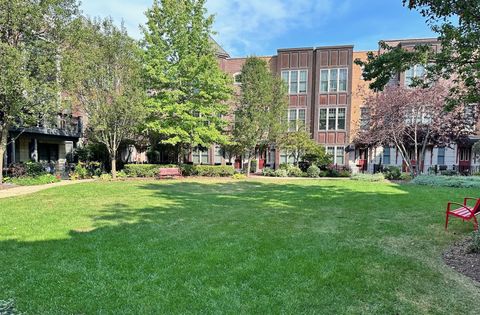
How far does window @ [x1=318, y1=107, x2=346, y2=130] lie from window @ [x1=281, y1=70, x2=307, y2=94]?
2.69m

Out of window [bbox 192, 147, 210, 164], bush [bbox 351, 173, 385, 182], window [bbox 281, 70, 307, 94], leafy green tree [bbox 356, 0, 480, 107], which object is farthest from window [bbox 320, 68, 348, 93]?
leafy green tree [bbox 356, 0, 480, 107]

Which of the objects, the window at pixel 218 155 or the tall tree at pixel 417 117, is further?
the window at pixel 218 155

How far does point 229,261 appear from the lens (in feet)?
15.3

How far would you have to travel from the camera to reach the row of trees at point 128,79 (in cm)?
1353

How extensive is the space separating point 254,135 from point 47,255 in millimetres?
18152

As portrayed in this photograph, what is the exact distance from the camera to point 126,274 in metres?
4.16

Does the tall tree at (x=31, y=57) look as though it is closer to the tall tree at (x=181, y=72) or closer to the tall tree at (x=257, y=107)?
Result: the tall tree at (x=181, y=72)

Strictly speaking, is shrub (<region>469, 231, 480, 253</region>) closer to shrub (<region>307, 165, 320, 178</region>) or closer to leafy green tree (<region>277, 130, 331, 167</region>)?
shrub (<region>307, 165, 320, 178</region>)

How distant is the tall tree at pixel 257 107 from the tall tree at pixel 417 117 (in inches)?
258

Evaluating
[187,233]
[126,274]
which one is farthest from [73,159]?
[126,274]

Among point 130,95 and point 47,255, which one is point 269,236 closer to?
point 47,255

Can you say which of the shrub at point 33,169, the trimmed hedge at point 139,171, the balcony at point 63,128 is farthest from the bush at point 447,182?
the shrub at point 33,169

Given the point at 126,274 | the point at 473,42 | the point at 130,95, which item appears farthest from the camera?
the point at 130,95

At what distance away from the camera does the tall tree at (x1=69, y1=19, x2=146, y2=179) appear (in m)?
17.2
